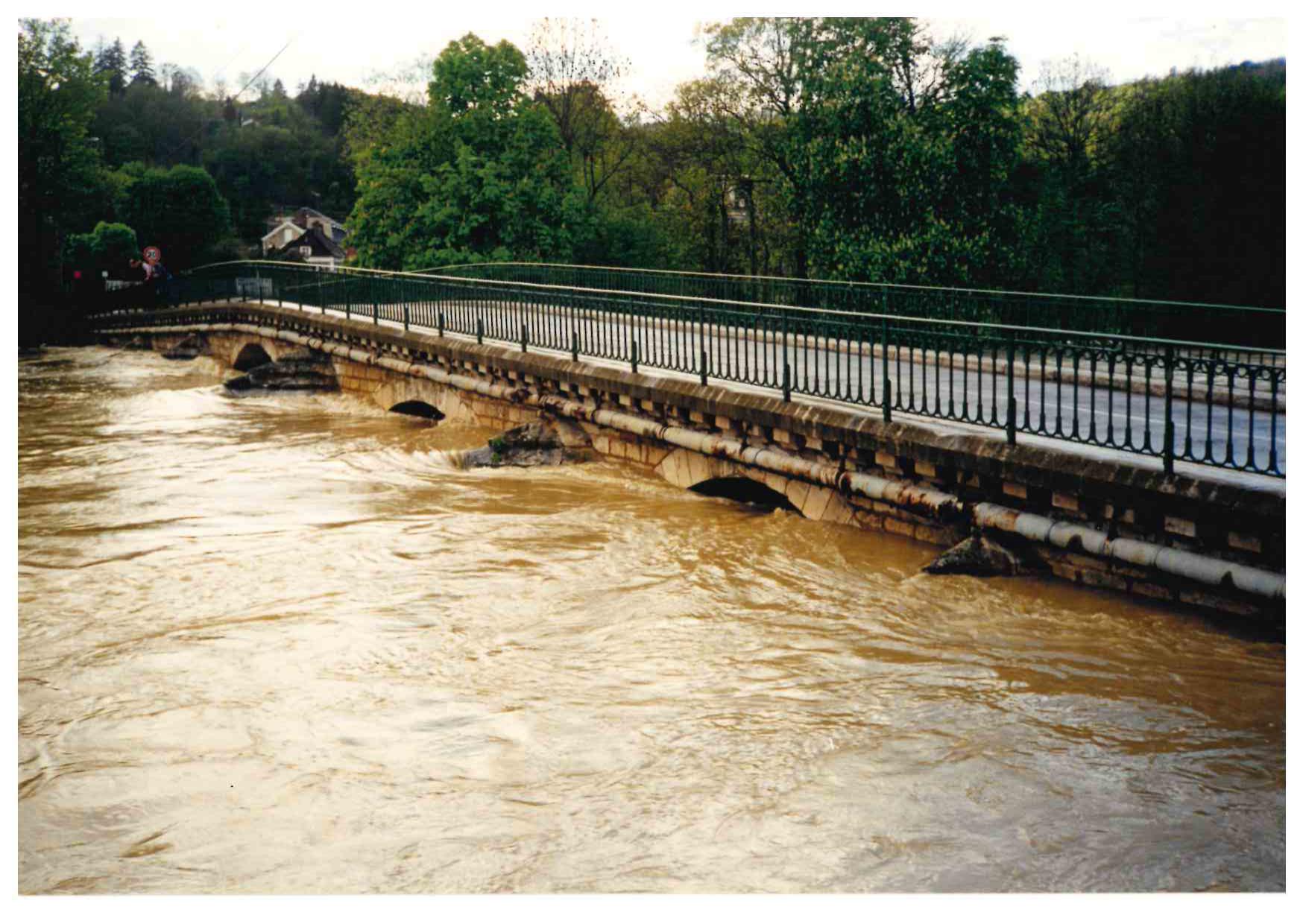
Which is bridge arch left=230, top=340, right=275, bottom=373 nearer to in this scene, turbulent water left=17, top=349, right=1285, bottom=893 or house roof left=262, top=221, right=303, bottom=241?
turbulent water left=17, top=349, right=1285, bottom=893

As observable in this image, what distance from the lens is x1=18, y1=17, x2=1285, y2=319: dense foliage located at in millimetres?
22609

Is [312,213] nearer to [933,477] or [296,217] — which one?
[296,217]

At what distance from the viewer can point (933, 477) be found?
11242mm

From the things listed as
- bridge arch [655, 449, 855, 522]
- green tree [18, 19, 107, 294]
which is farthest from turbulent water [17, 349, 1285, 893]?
green tree [18, 19, 107, 294]

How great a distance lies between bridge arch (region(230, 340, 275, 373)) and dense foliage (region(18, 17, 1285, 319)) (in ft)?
17.3

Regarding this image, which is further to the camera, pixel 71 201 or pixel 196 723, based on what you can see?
pixel 71 201

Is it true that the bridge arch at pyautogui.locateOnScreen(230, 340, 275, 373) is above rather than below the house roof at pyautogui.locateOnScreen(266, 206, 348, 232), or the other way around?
below

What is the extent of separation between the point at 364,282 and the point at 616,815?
19.3m

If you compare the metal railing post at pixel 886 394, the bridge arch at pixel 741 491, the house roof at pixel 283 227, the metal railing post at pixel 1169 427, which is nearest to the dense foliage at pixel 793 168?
the bridge arch at pixel 741 491

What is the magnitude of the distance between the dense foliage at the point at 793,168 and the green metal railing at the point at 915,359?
458 cm

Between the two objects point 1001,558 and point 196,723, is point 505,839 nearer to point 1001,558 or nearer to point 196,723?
point 196,723

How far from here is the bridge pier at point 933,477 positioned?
28.9 ft

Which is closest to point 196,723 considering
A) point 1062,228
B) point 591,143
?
point 1062,228

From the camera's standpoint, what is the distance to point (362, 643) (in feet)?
31.8
